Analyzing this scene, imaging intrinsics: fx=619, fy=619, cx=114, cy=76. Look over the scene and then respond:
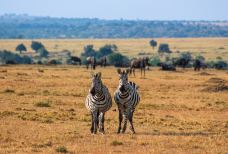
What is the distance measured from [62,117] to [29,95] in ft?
33.5

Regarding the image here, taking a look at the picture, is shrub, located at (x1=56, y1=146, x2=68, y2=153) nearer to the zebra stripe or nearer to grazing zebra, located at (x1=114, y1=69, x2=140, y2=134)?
the zebra stripe

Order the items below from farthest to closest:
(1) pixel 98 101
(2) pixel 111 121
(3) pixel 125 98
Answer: (2) pixel 111 121 < (3) pixel 125 98 < (1) pixel 98 101

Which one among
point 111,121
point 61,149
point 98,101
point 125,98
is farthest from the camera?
point 111,121

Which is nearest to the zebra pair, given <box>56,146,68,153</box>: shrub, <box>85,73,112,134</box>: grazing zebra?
<box>85,73,112,134</box>: grazing zebra

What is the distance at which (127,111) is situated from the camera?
63.9 feet

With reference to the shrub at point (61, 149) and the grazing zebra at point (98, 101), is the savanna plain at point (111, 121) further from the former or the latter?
the grazing zebra at point (98, 101)

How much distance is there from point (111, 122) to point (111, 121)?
0.31 metres

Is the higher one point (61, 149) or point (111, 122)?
point (61, 149)

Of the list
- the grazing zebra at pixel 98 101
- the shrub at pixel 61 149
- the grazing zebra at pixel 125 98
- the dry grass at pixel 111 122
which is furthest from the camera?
the grazing zebra at pixel 125 98

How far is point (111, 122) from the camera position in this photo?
75.7ft

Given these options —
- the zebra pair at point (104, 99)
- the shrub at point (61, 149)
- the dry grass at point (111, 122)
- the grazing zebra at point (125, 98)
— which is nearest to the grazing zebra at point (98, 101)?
the zebra pair at point (104, 99)

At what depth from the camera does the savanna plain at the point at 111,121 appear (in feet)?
54.6

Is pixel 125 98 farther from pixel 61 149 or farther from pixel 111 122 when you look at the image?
pixel 61 149

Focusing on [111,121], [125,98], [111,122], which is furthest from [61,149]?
[111,121]
